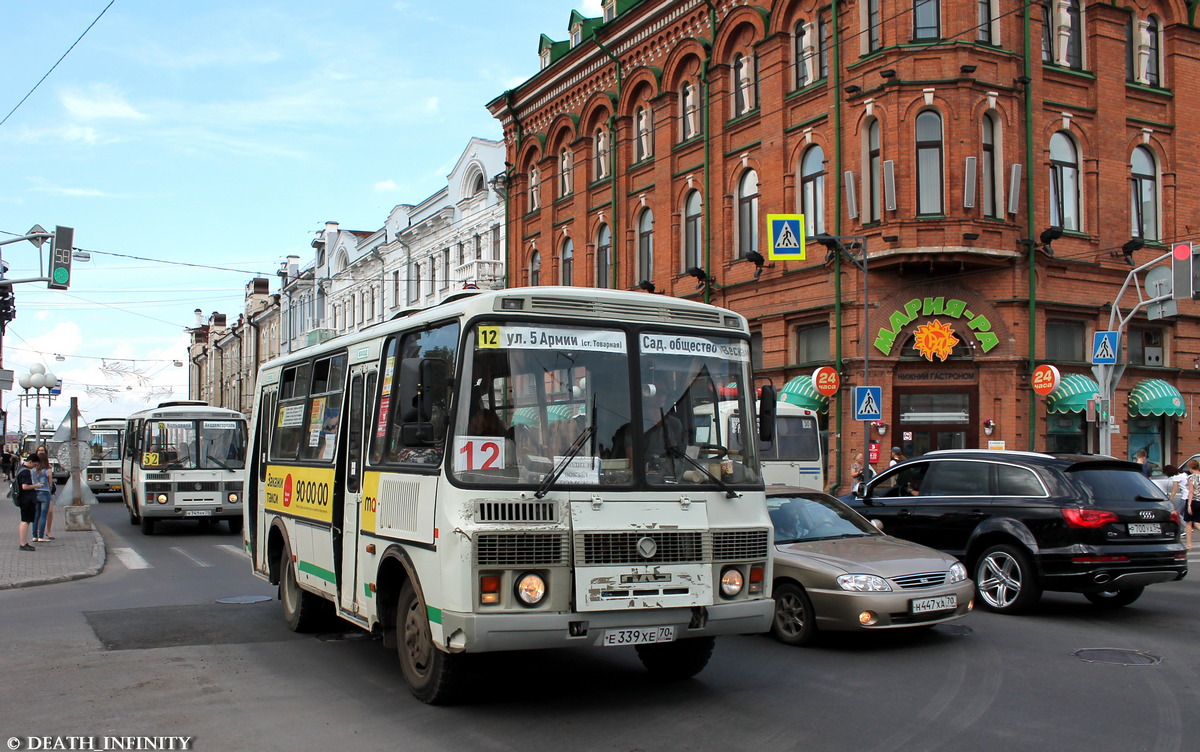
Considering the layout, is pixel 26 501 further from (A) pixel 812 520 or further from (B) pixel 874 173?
(B) pixel 874 173

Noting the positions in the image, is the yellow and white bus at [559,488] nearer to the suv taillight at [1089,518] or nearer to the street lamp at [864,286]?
the suv taillight at [1089,518]

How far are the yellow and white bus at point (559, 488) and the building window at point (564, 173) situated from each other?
109 feet

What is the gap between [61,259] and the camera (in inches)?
902

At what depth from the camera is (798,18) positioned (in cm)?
2956

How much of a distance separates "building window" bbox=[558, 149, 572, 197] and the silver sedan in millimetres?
31540

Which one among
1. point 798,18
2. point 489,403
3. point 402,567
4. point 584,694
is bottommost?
point 584,694

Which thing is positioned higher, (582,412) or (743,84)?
(743,84)

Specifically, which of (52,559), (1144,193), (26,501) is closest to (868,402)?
(1144,193)

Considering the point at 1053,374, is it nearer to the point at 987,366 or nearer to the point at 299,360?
the point at 987,366

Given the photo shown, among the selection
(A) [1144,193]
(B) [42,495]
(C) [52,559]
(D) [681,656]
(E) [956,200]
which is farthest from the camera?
(A) [1144,193]

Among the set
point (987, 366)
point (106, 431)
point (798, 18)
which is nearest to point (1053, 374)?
point (987, 366)

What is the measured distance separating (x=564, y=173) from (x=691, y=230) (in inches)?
335

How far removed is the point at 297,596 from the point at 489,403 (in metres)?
4.53

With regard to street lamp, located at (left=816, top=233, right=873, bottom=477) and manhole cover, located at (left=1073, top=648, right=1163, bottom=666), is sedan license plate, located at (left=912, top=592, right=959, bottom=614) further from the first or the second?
street lamp, located at (left=816, top=233, right=873, bottom=477)
